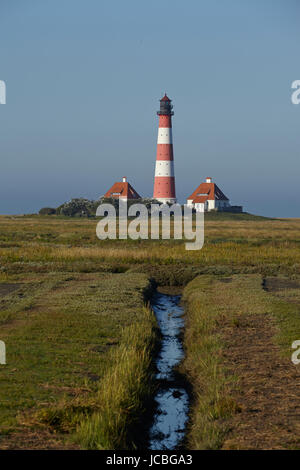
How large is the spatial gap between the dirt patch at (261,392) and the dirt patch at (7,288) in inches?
395

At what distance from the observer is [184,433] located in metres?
11.3

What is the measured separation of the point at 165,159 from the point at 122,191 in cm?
1730

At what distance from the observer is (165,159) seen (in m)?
88.2

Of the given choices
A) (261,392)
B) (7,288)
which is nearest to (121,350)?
(261,392)

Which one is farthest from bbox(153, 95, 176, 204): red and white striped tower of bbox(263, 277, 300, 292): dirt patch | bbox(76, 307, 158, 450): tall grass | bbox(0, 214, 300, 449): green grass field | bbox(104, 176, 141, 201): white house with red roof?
bbox(76, 307, 158, 450): tall grass

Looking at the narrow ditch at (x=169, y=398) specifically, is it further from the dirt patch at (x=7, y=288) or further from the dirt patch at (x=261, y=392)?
the dirt patch at (x=7, y=288)

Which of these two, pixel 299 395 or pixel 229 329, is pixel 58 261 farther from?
pixel 299 395

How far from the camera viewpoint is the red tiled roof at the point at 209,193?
10431 cm

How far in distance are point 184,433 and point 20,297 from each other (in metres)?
12.6


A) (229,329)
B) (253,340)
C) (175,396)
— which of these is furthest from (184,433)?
(229,329)

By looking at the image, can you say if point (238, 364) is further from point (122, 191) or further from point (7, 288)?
point (122, 191)

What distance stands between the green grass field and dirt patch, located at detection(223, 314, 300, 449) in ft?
0.12

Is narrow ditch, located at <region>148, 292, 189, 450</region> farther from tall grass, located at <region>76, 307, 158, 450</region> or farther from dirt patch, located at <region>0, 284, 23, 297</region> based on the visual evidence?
dirt patch, located at <region>0, 284, 23, 297</region>

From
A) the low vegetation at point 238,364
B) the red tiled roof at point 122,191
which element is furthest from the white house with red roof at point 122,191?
the low vegetation at point 238,364
